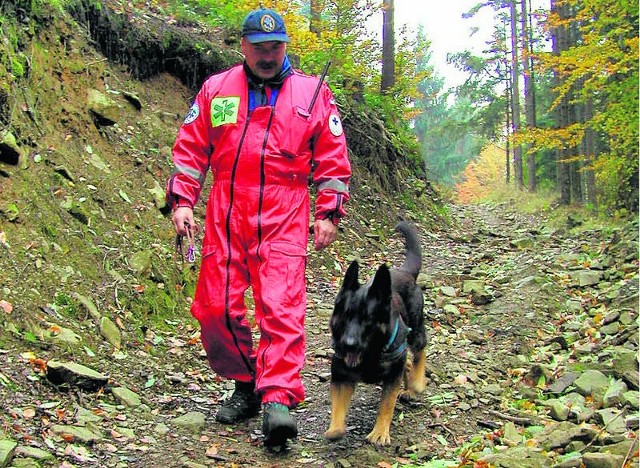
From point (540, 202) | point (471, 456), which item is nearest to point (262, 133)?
point (471, 456)

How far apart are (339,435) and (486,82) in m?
29.6

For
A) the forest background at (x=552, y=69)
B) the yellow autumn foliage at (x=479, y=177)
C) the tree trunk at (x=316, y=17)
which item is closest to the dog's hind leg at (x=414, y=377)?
the forest background at (x=552, y=69)

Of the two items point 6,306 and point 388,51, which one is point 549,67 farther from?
point 6,306

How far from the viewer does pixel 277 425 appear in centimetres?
340

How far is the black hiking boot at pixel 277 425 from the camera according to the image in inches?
134

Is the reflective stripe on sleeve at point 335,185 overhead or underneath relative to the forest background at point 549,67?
underneath

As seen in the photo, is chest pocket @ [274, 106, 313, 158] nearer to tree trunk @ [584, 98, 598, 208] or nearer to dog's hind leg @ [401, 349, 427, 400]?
dog's hind leg @ [401, 349, 427, 400]

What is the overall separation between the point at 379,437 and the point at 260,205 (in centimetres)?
157

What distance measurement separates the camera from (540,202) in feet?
69.3

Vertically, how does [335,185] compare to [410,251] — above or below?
above

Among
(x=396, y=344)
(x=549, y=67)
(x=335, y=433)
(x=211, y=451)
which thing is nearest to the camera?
(x=211, y=451)

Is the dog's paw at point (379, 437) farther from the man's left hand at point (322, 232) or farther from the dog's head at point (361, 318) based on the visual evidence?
the man's left hand at point (322, 232)

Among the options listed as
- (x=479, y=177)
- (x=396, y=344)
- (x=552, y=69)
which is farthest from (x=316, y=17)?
(x=479, y=177)

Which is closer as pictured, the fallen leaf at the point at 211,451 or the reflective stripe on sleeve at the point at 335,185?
the fallen leaf at the point at 211,451
